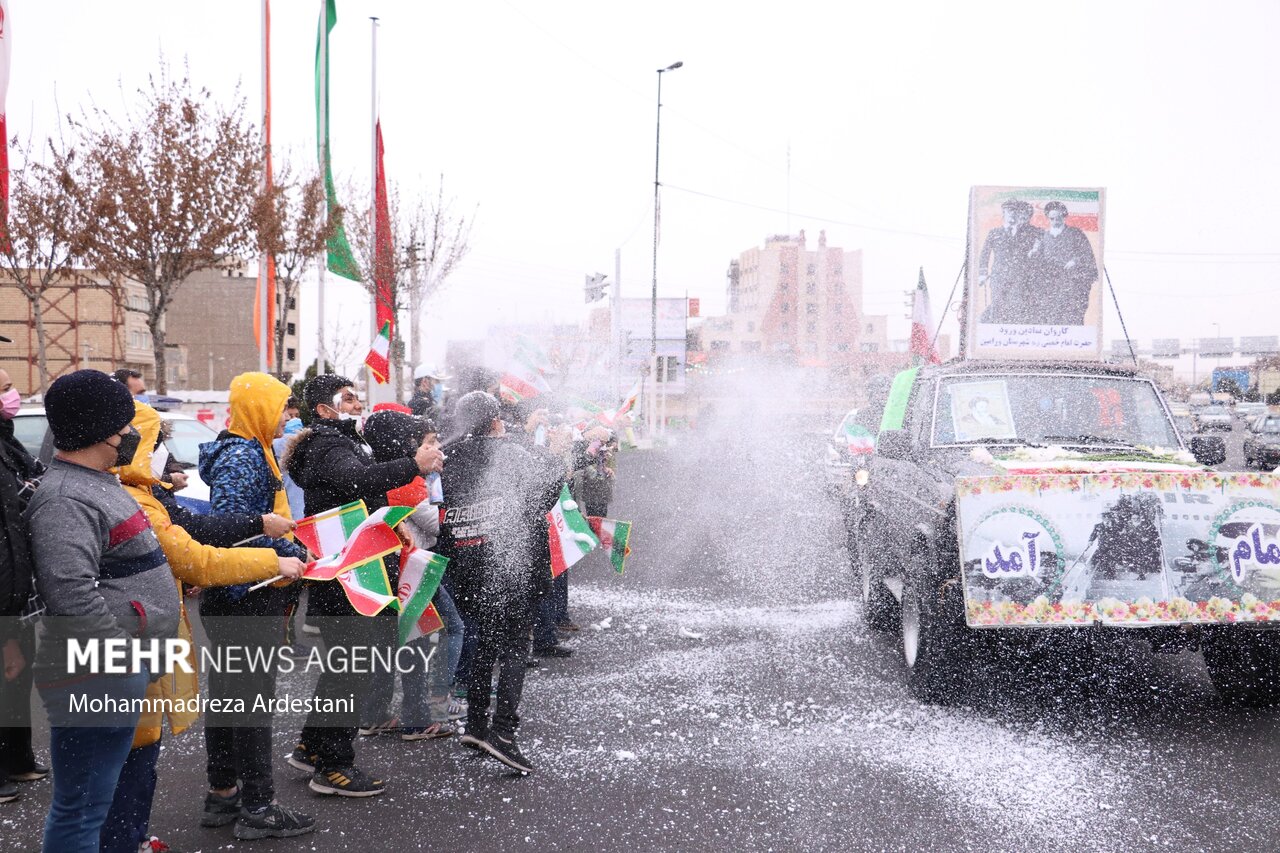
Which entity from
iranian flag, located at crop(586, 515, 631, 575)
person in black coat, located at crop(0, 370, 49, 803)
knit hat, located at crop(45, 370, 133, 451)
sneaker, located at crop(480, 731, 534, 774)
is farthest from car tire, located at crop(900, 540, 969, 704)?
person in black coat, located at crop(0, 370, 49, 803)

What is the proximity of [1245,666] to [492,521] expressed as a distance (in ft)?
13.8

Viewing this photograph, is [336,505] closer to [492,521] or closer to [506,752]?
[492,521]

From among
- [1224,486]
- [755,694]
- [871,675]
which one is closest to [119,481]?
[755,694]

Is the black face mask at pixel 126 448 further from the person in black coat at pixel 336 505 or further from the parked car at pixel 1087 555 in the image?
the parked car at pixel 1087 555

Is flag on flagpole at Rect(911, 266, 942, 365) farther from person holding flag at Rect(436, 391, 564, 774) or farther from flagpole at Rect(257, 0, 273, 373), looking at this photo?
flagpole at Rect(257, 0, 273, 373)

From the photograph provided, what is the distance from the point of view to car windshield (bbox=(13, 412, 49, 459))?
8.34 m

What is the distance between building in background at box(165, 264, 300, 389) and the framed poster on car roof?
64.0 m

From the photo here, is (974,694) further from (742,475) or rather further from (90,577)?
(742,475)

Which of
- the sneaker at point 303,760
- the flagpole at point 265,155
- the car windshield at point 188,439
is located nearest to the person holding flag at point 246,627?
the sneaker at point 303,760

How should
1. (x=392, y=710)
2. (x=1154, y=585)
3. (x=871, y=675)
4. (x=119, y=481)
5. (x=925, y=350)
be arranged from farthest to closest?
(x=925, y=350)
(x=871, y=675)
(x=392, y=710)
(x=1154, y=585)
(x=119, y=481)

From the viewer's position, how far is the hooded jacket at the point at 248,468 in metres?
3.90

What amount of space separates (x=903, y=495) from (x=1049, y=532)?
5.16 ft

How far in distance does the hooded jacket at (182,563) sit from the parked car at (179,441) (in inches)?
94.3

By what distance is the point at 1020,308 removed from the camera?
8188 millimetres
